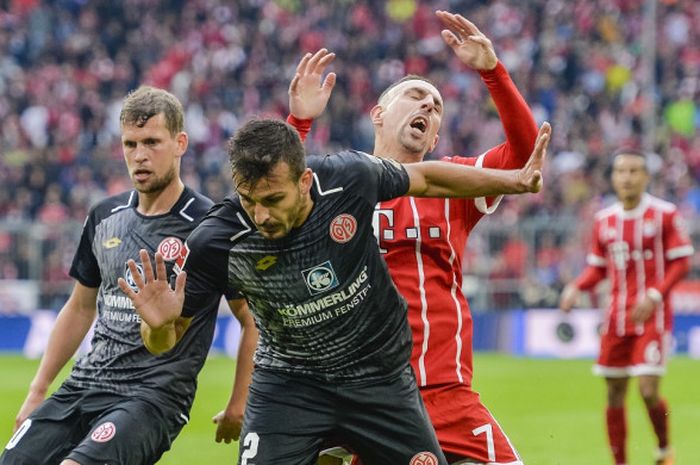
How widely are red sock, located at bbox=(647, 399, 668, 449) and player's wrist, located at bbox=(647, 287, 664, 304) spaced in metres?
0.78

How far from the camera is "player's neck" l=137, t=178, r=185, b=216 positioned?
21.5 ft

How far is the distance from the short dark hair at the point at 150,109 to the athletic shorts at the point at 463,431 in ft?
5.87

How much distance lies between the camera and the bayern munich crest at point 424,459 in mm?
5512

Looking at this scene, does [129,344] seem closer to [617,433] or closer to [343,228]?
[343,228]

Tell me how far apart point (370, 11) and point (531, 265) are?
32.9 ft

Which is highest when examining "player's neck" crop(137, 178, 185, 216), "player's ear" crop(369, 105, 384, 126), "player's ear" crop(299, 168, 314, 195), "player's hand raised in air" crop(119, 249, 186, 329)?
"player's ear" crop(369, 105, 384, 126)

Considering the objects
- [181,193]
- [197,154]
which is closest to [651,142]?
[197,154]

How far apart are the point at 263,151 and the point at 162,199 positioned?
149cm

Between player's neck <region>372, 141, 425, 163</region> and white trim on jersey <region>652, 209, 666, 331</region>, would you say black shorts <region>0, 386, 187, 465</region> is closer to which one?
player's neck <region>372, 141, 425, 163</region>

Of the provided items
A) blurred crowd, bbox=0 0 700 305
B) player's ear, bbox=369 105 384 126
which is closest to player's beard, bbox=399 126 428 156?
player's ear, bbox=369 105 384 126

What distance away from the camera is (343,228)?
5.44m

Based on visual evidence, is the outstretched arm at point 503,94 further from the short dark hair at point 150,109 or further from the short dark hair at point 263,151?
the short dark hair at point 150,109

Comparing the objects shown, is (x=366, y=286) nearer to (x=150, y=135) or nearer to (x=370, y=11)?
(x=150, y=135)

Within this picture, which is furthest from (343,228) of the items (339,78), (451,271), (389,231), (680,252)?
(339,78)
